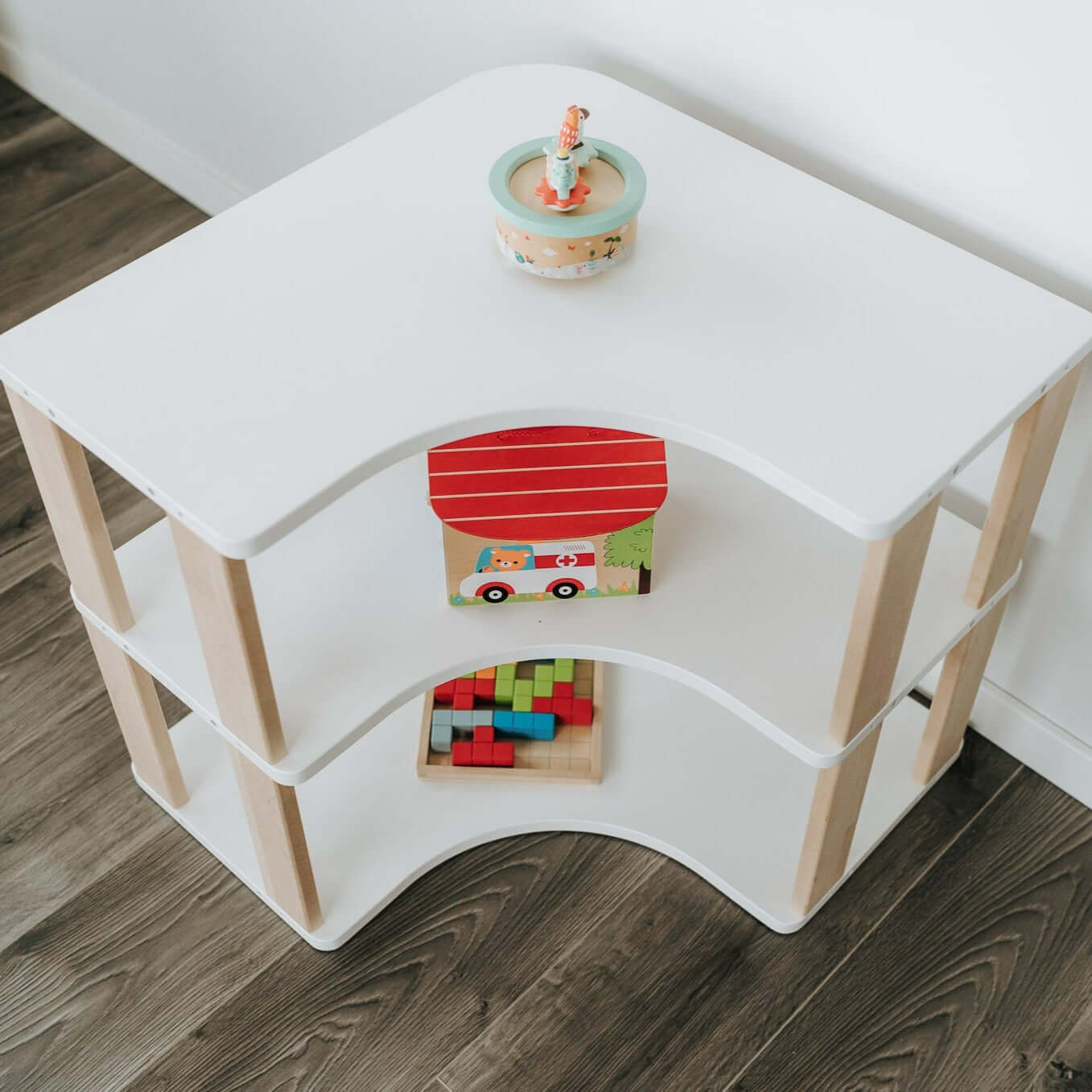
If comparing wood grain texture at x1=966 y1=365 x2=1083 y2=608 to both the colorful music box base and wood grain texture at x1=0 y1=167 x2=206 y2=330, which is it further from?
wood grain texture at x1=0 y1=167 x2=206 y2=330

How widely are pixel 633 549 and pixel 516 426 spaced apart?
258 millimetres

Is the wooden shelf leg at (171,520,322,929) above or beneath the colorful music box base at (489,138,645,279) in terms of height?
beneath

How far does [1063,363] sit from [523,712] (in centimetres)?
71

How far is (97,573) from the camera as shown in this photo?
1.16 meters

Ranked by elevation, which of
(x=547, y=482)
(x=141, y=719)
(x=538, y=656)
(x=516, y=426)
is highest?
(x=516, y=426)

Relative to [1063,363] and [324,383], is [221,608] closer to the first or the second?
[324,383]

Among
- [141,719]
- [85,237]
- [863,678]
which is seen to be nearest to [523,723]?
[141,719]

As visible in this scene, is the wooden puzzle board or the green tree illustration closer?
the green tree illustration

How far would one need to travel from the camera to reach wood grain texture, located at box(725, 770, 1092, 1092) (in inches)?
51.1

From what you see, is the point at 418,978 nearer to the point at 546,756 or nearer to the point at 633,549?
the point at 546,756

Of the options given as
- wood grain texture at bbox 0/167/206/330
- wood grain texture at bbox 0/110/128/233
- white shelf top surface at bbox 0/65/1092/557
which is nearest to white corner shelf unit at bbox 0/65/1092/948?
white shelf top surface at bbox 0/65/1092/557

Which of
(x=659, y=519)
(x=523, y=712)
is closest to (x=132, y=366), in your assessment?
(x=659, y=519)

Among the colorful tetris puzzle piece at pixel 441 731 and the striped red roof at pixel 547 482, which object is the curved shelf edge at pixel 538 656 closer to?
the striped red roof at pixel 547 482

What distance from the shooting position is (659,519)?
1.32 meters
